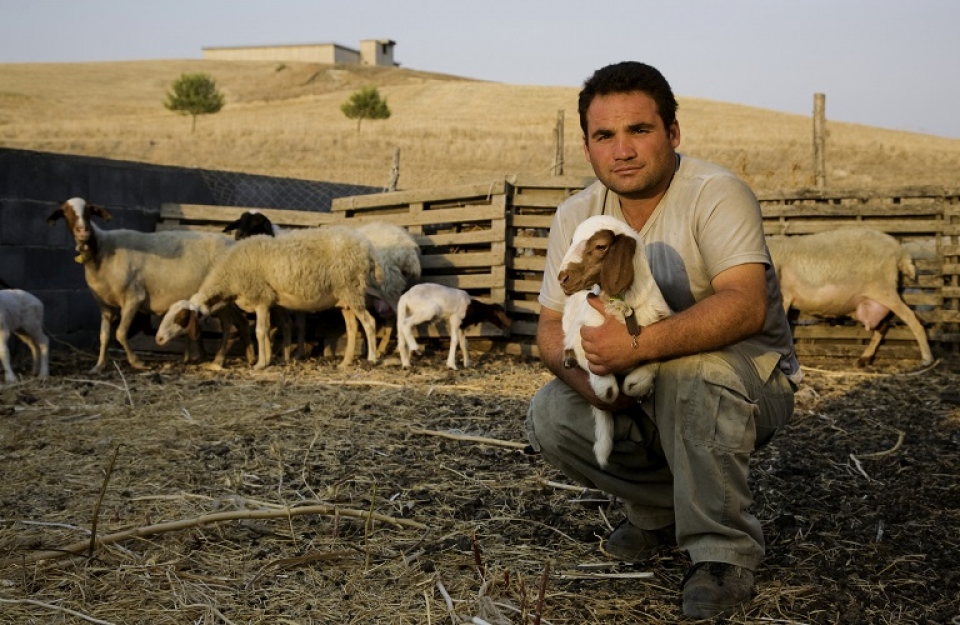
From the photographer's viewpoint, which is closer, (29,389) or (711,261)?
(711,261)

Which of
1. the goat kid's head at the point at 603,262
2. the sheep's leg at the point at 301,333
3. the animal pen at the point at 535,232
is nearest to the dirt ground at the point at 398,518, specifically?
the goat kid's head at the point at 603,262

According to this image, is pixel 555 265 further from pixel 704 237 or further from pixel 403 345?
pixel 403 345

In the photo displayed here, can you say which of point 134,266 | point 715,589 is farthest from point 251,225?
point 715,589

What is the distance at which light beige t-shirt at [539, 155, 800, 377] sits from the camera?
3277mm

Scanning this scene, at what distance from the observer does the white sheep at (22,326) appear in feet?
27.6

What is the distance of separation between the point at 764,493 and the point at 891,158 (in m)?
34.6

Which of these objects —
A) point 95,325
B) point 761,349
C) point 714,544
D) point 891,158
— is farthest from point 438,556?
point 891,158

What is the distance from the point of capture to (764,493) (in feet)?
15.1

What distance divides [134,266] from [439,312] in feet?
11.2

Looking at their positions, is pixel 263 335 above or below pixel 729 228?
below

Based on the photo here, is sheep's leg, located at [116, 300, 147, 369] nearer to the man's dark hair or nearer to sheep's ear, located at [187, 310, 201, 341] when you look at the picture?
sheep's ear, located at [187, 310, 201, 341]

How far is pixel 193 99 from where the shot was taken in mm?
51469

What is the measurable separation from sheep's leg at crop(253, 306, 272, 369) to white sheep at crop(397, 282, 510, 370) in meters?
1.52

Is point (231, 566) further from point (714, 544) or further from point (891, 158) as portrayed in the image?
point (891, 158)
